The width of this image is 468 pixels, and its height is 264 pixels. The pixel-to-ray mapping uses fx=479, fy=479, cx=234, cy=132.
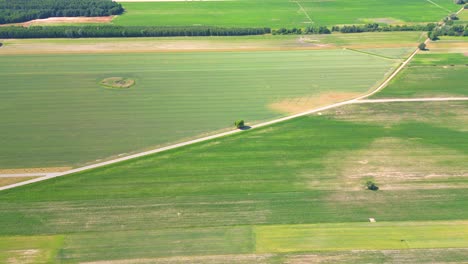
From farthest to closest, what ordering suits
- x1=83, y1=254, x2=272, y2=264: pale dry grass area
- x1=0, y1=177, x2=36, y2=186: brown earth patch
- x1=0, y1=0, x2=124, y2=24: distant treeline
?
x1=0, y1=0, x2=124, y2=24: distant treeline → x1=0, y1=177, x2=36, y2=186: brown earth patch → x1=83, y1=254, x2=272, y2=264: pale dry grass area

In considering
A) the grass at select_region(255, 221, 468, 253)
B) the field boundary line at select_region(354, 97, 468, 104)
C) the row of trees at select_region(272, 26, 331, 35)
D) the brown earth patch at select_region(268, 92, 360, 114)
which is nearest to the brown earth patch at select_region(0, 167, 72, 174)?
the grass at select_region(255, 221, 468, 253)

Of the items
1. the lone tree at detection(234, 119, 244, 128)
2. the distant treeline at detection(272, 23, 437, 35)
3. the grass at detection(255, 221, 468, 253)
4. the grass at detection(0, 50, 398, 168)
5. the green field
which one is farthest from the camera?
the distant treeline at detection(272, 23, 437, 35)

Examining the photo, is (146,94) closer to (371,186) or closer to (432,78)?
(371,186)

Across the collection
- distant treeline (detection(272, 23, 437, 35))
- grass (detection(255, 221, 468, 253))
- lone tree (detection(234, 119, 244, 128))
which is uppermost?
distant treeline (detection(272, 23, 437, 35))

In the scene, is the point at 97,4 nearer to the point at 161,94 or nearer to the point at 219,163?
the point at 161,94

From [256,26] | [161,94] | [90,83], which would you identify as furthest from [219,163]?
[256,26]

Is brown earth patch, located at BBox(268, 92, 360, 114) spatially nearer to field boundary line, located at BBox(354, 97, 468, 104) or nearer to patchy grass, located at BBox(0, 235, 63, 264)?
field boundary line, located at BBox(354, 97, 468, 104)

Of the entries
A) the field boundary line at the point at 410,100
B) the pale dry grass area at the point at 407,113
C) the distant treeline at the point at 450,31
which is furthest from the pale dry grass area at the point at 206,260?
the distant treeline at the point at 450,31
